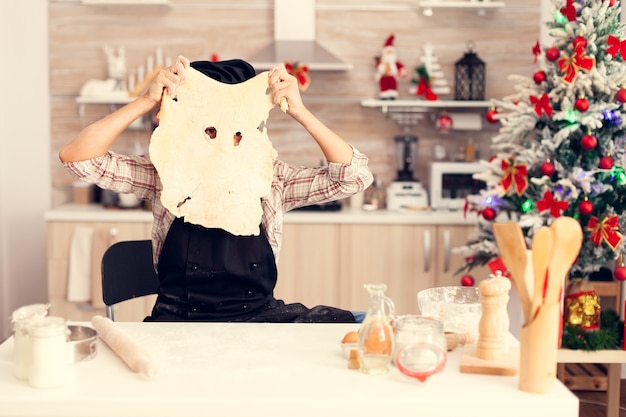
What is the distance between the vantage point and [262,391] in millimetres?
1406

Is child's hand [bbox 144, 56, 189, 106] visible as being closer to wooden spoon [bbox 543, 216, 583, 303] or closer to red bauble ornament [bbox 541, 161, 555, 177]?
wooden spoon [bbox 543, 216, 583, 303]

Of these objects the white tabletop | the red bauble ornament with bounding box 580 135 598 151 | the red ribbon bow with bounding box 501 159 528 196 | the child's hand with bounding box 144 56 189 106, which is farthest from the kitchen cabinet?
the white tabletop

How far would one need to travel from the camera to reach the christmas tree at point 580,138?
3240 mm

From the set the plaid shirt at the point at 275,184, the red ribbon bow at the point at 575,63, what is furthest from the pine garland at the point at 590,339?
the plaid shirt at the point at 275,184

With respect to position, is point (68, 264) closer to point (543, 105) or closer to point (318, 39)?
point (318, 39)

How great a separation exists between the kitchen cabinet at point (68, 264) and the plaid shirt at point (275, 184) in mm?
1665

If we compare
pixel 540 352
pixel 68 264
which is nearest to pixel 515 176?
pixel 540 352

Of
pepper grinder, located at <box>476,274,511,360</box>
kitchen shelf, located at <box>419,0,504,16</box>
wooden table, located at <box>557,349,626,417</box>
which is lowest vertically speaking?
wooden table, located at <box>557,349,626,417</box>

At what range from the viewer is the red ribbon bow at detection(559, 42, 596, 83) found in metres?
3.23

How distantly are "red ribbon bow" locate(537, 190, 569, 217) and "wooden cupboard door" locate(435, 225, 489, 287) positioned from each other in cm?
70

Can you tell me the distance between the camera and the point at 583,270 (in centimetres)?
336

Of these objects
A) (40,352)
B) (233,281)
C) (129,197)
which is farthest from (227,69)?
(129,197)

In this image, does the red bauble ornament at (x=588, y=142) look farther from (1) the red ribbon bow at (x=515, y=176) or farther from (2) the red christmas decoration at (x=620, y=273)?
(2) the red christmas decoration at (x=620, y=273)

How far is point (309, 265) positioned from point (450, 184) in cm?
89
